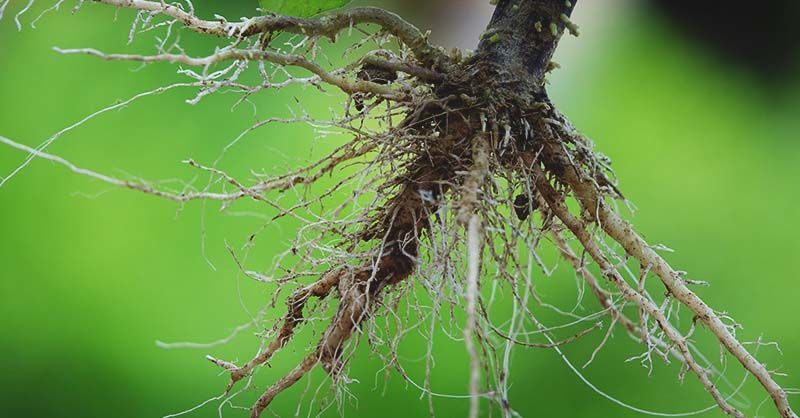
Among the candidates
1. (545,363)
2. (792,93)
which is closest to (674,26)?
(792,93)

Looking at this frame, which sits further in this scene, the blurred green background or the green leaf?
the blurred green background

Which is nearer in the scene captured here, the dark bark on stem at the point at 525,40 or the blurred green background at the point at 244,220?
the dark bark on stem at the point at 525,40

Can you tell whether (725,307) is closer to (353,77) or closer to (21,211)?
(353,77)

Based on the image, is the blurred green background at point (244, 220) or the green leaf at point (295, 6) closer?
the green leaf at point (295, 6)

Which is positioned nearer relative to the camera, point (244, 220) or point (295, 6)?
point (295, 6)

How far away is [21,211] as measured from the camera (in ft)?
5.17

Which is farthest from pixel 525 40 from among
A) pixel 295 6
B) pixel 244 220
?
pixel 244 220

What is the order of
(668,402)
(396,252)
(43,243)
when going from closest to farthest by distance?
(396,252), (668,402), (43,243)

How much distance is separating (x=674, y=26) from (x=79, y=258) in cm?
170

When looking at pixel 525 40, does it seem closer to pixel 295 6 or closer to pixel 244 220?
pixel 295 6

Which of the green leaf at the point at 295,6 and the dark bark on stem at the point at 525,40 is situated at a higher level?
the green leaf at the point at 295,6

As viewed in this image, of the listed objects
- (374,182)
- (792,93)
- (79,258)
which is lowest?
(374,182)

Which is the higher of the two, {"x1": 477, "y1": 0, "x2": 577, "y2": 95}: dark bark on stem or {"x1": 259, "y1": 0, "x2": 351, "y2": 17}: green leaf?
{"x1": 259, "y1": 0, "x2": 351, "y2": 17}: green leaf

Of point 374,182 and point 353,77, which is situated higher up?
point 353,77
